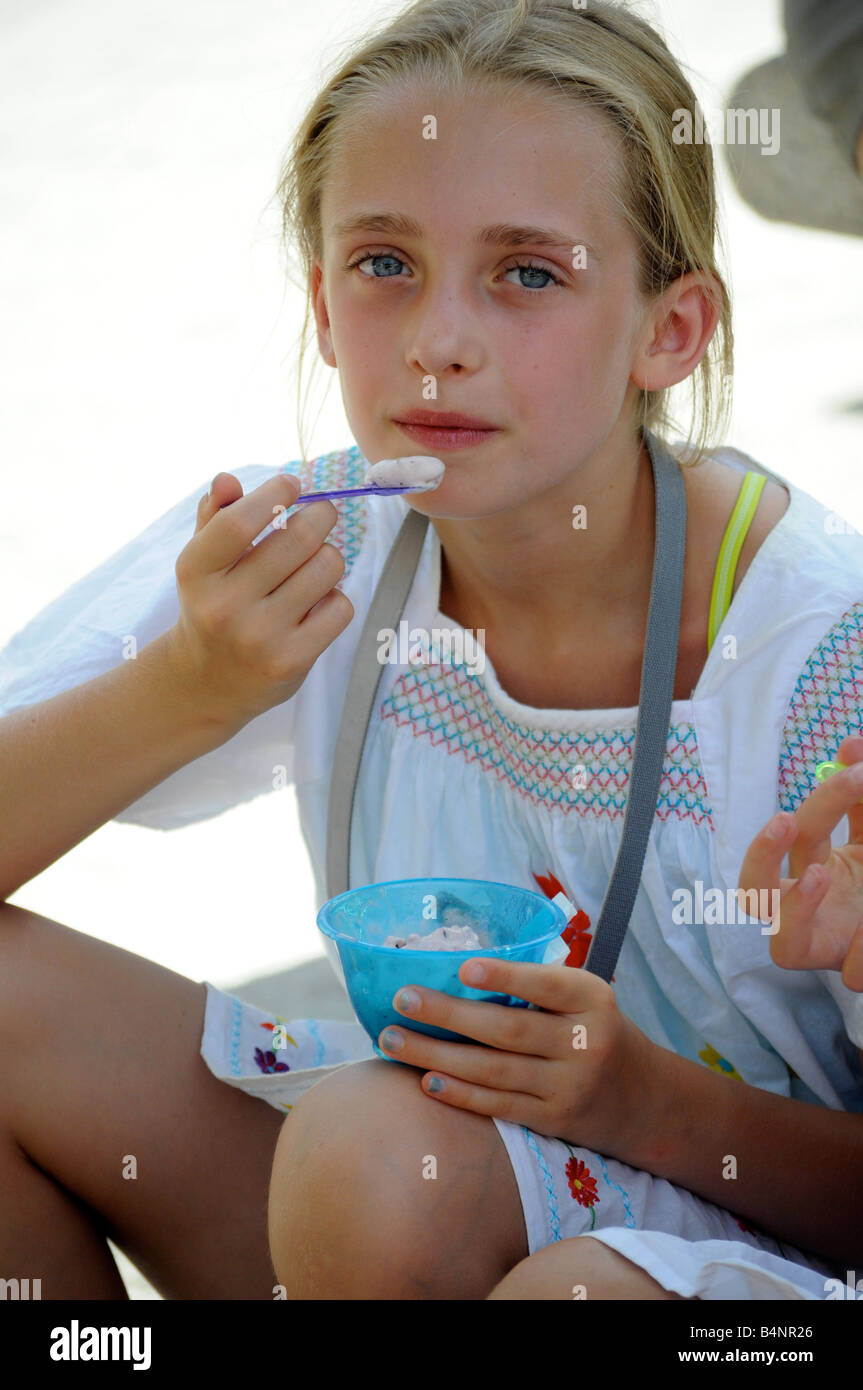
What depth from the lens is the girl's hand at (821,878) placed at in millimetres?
1300

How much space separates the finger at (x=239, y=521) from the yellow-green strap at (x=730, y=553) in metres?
0.50

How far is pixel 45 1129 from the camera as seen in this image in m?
1.60

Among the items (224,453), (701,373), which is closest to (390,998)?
(701,373)

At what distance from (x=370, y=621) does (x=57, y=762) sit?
42 centimetres

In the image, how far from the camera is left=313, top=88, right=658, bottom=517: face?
5.16 feet

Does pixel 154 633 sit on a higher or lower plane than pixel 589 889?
higher

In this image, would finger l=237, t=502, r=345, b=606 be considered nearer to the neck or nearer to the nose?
the nose

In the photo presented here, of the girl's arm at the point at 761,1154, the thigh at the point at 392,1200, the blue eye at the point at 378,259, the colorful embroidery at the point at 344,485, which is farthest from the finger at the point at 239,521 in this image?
the girl's arm at the point at 761,1154

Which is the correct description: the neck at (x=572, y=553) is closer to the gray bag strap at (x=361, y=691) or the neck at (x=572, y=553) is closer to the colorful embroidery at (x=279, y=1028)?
the gray bag strap at (x=361, y=691)

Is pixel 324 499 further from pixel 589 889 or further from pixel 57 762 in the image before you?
pixel 589 889

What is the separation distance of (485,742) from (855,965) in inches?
24.1

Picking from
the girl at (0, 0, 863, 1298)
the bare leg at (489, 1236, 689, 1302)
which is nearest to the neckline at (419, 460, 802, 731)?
the girl at (0, 0, 863, 1298)

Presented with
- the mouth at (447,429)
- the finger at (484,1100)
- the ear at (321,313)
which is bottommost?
the finger at (484,1100)

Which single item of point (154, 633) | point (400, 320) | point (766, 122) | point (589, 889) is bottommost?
point (589, 889)
